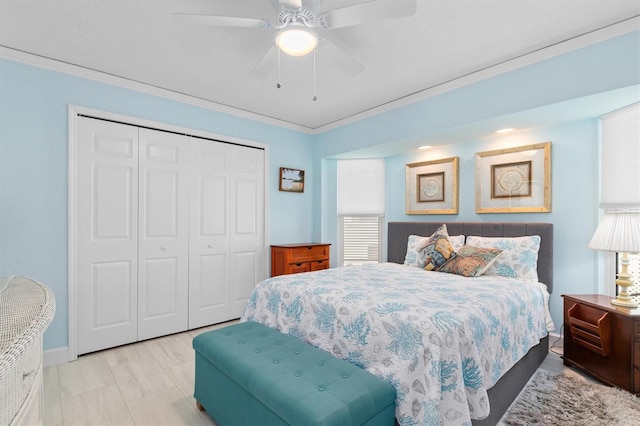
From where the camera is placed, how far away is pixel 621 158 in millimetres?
2705

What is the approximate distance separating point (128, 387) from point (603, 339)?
3.57 metres

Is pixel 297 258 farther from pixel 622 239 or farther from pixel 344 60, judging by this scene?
pixel 622 239

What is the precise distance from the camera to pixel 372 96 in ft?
12.1

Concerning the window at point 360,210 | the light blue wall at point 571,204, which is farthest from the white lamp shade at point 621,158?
the window at point 360,210

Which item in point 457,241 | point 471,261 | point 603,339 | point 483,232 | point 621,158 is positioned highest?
point 621,158

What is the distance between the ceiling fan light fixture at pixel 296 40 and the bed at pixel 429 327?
159 cm

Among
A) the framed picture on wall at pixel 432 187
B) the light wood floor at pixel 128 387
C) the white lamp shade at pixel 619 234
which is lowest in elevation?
the light wood floor at pixel 128 387

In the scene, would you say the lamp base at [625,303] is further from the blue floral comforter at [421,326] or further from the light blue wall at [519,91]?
the light blue wall at [519,91]

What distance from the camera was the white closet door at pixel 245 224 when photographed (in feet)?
13.5

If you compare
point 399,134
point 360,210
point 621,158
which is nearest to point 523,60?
point 621,158

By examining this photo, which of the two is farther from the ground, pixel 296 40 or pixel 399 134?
pixel 296 40

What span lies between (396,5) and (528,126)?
2351 millimetres

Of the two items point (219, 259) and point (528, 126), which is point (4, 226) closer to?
point (219, 259)

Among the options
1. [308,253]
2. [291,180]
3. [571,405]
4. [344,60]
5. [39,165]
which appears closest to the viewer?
[571,405]
